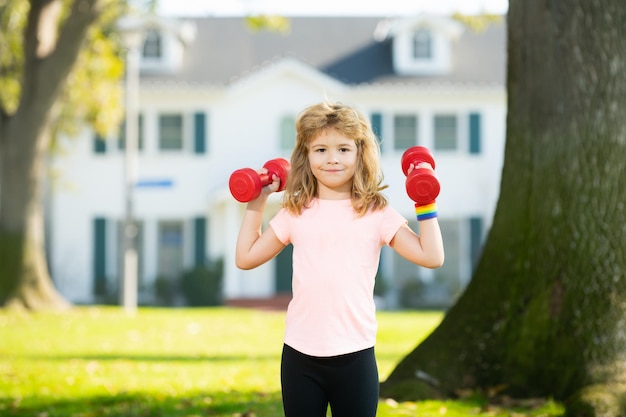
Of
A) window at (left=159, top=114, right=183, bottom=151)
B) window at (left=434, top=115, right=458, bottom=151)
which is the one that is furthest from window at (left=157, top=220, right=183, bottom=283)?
window at (left=434, top=115, right=458, bottom=151)

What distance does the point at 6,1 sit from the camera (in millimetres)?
21000

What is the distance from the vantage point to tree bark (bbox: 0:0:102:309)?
18.0m

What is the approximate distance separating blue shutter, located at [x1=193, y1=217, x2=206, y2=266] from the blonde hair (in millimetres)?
21705

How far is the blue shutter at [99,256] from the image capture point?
989 inches

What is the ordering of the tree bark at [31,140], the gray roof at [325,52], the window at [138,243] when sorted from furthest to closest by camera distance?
1. the gray roof at [325,52]
2. the window at [138,243]
3. the tree bark at [31,140]

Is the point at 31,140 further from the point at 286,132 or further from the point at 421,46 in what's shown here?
the point at 421,46

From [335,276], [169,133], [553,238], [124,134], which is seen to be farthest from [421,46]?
[335,276]

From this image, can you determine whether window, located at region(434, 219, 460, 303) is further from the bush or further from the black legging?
the black legging

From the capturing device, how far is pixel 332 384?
12.5 ft

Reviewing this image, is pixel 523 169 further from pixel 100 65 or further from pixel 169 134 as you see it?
pixel 169 134

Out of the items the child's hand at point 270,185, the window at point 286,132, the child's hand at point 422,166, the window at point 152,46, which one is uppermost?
the window at point 152,46

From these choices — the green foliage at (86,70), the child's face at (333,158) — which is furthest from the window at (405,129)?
the child's face at (333,158)

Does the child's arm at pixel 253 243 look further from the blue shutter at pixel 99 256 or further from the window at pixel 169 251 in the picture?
the window at pixel 169 251

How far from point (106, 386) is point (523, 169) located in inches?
153
